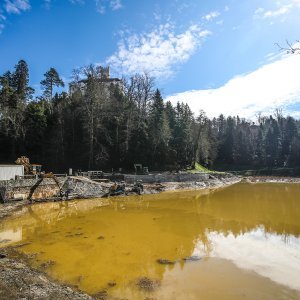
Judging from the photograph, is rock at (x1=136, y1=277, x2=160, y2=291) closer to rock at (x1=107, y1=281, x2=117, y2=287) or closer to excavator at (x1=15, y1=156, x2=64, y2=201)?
rock at (x1=107, y1=281, x2=117, y2=287)

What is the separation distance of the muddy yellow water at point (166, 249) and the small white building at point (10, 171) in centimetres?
449

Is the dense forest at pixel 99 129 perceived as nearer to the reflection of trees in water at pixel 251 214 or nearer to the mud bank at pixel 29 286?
the reflection of trees in water at pixel 251 214

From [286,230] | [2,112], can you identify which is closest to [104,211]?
[286,230]

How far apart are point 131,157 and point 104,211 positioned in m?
22.7

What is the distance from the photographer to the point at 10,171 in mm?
29359

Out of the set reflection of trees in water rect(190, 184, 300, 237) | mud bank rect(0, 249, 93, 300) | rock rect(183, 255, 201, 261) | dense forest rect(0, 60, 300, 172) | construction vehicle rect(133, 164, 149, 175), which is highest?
dense forest rect(0, 60, 300, 172)

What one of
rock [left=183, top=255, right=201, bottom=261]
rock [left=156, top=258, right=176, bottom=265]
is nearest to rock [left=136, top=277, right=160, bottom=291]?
rock [left=156, top=258, right=176, bottom=265]

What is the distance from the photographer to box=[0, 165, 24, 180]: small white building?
93.7 ft

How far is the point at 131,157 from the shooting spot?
4772 centimetres

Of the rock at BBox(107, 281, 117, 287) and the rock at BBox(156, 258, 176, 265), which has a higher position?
the rock at BBox(156, 258, 176, 265)

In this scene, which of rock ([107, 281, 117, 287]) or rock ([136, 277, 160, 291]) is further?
rock ([107, 281, 117, 287])

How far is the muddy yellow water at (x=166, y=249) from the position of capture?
10.6 m

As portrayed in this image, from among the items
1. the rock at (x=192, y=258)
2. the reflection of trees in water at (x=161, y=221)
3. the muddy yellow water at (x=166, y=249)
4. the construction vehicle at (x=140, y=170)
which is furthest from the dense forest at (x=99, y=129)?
the rock at (x=192, y=258)

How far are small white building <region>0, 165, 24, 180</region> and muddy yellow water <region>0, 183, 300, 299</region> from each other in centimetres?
449
